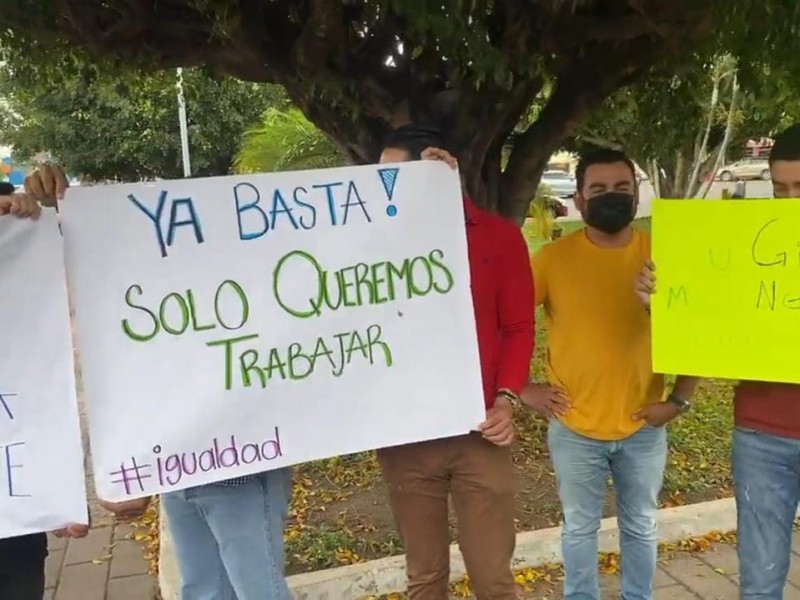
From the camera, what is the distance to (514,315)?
2.58m

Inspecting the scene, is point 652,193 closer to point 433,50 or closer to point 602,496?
point 433,50

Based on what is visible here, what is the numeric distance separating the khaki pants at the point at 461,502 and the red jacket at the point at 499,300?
0.62ft

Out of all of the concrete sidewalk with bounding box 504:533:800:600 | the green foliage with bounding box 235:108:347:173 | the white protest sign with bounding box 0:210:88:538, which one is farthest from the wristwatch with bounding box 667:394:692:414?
the green foliage with bounding box 235:108:347:173

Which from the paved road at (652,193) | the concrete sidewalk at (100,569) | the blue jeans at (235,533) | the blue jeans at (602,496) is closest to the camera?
the blue jeans at (235,533)

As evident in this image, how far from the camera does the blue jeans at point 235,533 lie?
2240mm

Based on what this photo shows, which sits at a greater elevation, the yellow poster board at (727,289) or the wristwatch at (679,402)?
the yellow poster board at (727,289)

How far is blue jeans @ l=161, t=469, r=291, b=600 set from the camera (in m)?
2.24

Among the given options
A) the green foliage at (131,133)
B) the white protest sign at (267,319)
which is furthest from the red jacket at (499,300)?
the green foliage at (131,133)

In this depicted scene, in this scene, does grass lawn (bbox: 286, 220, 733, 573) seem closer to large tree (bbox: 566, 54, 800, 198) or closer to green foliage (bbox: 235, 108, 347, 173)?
large tree (bbox: 566, 54, 800, 198)

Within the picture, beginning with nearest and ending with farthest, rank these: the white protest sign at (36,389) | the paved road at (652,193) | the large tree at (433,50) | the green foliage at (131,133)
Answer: the white protest sign at (36,389), the large tree at (433,50), the paved road at (652,193), the green foliage at (131,133)

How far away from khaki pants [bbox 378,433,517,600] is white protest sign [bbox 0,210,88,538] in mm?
957

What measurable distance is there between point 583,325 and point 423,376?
664 mm

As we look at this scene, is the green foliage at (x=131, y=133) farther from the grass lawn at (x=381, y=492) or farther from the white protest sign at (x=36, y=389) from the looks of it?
the white protest sign at (x=36, y=389)

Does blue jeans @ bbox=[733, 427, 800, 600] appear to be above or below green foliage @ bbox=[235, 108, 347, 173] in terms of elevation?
below
